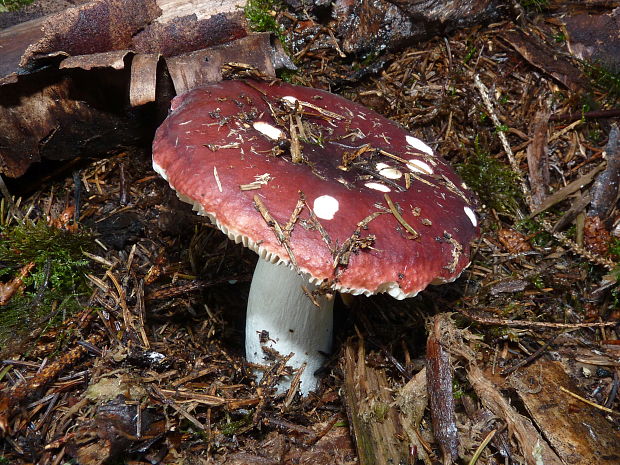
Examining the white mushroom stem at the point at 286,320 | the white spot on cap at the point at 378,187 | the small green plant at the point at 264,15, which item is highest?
the small green plant at the point at 264,15

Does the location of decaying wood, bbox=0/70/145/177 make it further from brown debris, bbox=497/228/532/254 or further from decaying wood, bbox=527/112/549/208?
decaying wood, bbox=527/112/549/208

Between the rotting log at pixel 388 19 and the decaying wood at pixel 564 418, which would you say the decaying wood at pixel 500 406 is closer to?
the decaying wood at pixel 564 418

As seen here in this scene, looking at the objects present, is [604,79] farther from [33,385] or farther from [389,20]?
[33,385]

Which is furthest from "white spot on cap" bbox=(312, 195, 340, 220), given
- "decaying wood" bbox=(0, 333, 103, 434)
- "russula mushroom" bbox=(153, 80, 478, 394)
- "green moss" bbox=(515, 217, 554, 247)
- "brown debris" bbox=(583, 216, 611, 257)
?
"brown debris" bbox=(583, 216, 611, 257)

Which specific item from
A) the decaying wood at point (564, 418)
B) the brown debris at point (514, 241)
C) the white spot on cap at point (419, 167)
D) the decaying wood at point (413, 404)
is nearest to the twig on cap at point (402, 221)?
the white spot on cap at point (419, 167)

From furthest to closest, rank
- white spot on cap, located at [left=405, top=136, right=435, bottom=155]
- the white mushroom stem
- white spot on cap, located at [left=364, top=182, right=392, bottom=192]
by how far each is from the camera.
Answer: white spot on cap, located at [left=405, top=136, right=435, bottom=155]
the white mushroom stem
white spot on cap, located at [left=364, top=182, right=392, bottom=192]

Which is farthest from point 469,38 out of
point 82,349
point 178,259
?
point 82,349

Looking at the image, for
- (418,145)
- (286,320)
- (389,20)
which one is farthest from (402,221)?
(389,20)
